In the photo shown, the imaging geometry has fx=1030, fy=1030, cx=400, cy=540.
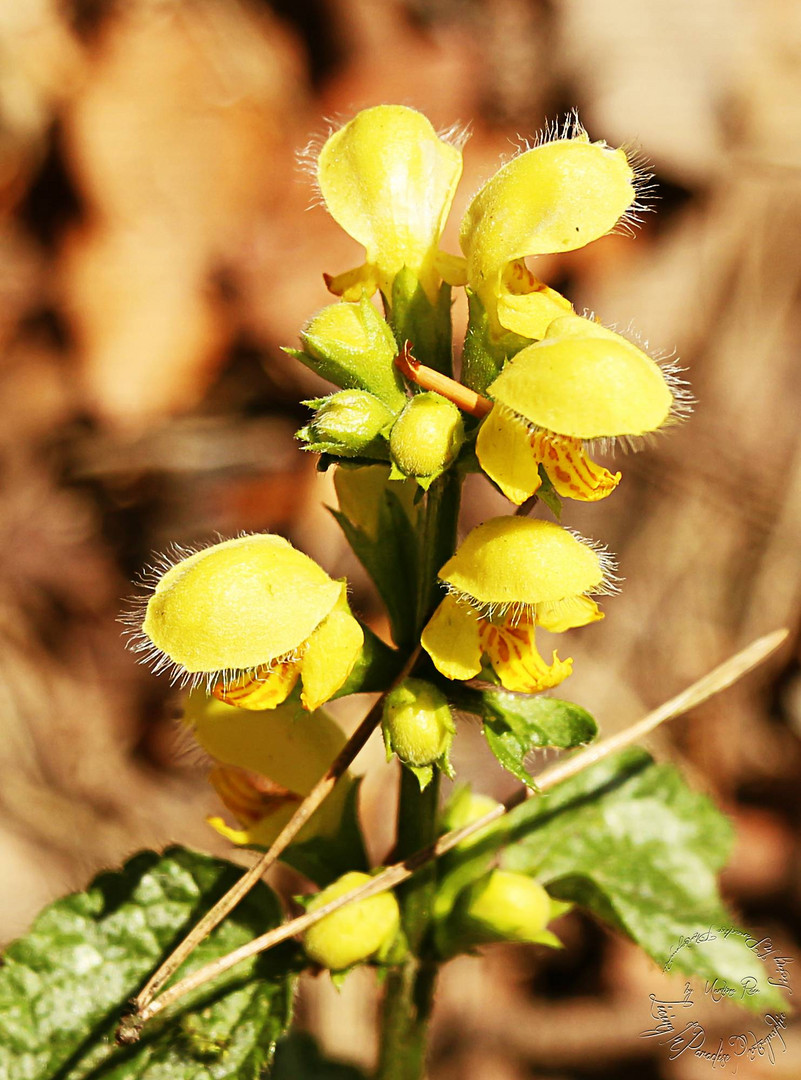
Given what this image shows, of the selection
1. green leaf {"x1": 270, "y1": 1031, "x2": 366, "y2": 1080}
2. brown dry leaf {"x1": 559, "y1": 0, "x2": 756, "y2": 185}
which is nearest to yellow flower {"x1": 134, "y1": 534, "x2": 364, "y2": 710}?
green leaf {"x1": 270, "y1": 1031, "x2": 366, "y2": 1080}

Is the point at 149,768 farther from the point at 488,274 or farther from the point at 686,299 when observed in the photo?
the point at 686,299

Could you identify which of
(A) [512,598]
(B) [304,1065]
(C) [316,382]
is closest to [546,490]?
(A) [512,598]

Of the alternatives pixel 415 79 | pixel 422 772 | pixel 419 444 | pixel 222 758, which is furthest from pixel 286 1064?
pixel 415 79

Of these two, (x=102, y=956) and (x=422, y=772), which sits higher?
(x=422, y=772)

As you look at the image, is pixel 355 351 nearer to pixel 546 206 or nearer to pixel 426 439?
pixel 426 439

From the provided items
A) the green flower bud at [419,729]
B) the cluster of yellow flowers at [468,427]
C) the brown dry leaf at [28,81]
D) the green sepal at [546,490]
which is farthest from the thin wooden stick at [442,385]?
the brown dry leaf at [28,81]

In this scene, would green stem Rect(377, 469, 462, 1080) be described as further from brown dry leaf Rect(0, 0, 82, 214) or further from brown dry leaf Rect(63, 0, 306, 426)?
brown dry leaf Rect(0, 0, 82, 214)

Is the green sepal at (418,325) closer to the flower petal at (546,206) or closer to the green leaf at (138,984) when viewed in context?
the flower petal at (546,206)

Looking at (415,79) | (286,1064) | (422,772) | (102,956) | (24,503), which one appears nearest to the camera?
(422,772)
